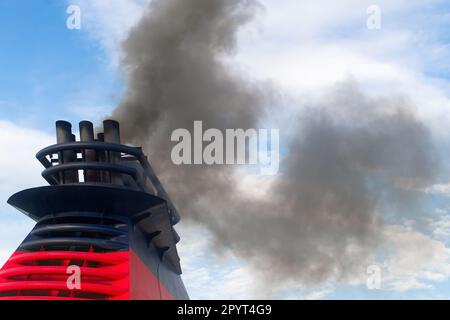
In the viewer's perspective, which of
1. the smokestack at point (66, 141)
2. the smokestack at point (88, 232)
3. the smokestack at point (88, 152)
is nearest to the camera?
the smokestack at point (88, 232)

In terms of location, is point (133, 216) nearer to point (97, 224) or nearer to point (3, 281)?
point (97, 224)

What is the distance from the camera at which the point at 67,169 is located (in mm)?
25844

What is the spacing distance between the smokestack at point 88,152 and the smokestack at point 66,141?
68 cm

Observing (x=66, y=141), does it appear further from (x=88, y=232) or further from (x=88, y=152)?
(x=88, y=232)

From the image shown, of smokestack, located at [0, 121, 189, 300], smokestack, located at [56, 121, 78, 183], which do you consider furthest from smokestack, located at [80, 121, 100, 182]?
smokestack, located at [56, 121, 78, 183]

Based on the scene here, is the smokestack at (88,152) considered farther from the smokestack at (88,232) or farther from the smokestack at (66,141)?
the smokestack at (66,141)

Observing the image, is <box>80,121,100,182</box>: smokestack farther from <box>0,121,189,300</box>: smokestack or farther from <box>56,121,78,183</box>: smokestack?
<box>56,121,78,183</box>: smokestack

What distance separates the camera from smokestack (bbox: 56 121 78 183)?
87.7ft

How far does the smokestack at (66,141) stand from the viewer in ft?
87.7

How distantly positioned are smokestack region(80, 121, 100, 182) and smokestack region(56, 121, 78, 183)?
2.24 ft

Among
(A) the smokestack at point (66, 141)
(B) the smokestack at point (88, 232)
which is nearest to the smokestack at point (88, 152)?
(B) the smokestack at point (88, 232)
